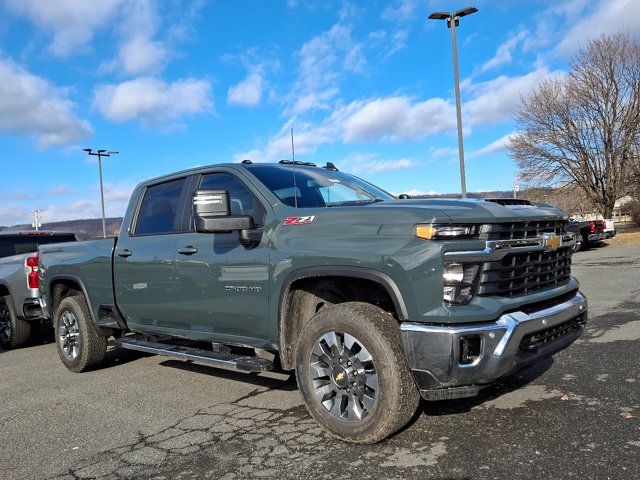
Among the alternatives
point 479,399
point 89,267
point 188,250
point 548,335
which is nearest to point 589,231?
point 479,399

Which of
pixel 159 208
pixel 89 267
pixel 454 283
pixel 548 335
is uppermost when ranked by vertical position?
pixel 159 208

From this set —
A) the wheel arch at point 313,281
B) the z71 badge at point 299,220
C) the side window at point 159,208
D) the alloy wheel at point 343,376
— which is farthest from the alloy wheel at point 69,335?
the alloy wheel at point 343,376

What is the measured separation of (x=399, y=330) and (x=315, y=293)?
832mm

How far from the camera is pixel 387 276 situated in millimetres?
3408

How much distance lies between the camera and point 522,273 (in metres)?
3.61


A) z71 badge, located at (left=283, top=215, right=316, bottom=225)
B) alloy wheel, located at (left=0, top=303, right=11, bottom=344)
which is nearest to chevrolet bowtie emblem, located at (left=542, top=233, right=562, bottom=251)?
z71 badge, located at (left=283, top=215, right=316, bottom=225)

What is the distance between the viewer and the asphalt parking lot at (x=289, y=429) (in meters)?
3.25

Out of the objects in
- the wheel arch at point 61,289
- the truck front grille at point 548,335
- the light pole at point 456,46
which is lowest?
the truck front grille at point 548,335

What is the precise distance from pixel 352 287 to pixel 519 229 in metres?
1.21

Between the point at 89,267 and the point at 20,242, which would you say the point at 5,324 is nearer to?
the point at 20,242

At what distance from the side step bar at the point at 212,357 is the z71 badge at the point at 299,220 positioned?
1077 millimetres

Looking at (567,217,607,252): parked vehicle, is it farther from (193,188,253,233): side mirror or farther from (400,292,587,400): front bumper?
(193,188,253,233): side mirror

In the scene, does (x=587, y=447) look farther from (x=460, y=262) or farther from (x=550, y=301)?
(x=460, y=262)

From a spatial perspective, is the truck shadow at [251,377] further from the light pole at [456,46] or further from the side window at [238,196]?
the light pole at [456,46]
